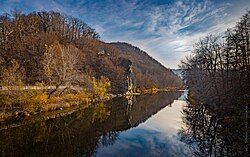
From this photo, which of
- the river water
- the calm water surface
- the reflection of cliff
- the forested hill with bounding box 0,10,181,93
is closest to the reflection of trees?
the river water

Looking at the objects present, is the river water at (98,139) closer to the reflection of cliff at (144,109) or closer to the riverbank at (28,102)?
the riverbank at (28,102)

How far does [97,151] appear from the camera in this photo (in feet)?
50.9

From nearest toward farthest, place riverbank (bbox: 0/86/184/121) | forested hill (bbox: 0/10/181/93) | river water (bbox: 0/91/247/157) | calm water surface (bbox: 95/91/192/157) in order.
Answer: river water (bbox: 0/91/247/157)
calm water surface (bbox: 95/91/192/157)
riverbank (bbox: 0/86/184/121)
forested hill (bbox: 0/10/181/93)

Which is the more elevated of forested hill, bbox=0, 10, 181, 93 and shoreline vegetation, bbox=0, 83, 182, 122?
forested hill, bbox=0, 10, 181, 93

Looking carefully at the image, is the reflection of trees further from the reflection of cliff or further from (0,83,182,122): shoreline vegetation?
(0,83,182,122): shoreline vegetation

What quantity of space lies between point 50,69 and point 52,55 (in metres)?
3.38

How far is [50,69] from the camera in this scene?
41.4m

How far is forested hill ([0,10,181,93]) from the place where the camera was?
39.0 meters

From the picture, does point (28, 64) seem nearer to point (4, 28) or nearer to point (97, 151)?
point (4, 28)

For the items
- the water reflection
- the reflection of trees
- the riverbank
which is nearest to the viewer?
the reflection of trees

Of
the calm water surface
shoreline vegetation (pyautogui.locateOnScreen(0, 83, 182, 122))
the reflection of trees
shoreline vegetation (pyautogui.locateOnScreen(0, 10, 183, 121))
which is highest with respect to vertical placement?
shoreline vegetation (pyautogui.locateOnScreen(0, 10, 183, 121))

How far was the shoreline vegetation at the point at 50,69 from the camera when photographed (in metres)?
28.2

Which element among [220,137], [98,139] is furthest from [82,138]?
[220,137]

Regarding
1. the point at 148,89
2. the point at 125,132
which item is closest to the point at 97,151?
the point at 125,132
